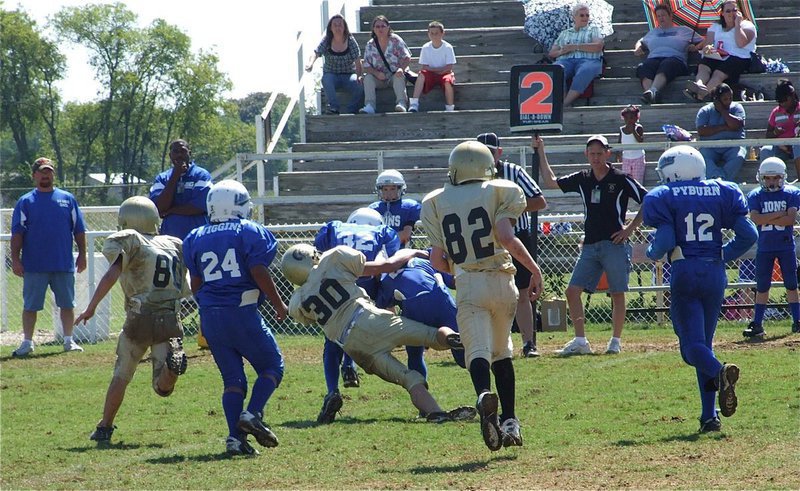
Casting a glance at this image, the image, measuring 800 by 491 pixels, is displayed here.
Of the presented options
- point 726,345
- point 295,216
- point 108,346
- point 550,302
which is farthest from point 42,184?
point 726,345

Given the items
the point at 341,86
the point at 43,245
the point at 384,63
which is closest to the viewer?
the point at 43,245

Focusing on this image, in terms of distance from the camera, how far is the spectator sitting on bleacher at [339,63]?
18859 millimetres

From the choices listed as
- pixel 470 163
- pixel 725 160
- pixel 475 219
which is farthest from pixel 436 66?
pixel 475 219

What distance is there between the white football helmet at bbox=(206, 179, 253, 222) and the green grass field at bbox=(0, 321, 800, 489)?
1.56 m

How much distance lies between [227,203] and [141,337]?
4.72 feet

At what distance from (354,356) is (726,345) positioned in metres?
5.35

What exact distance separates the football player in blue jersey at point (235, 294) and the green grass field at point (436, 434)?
0.39 m

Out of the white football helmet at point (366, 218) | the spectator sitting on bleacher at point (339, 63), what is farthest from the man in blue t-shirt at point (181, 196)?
the spectator sitting on bleacher at point (339, 63)

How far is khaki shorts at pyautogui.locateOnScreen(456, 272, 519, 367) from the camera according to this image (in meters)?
7.28

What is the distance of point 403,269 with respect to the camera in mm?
9258

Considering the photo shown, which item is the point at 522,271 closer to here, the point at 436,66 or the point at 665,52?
the point at 436,66

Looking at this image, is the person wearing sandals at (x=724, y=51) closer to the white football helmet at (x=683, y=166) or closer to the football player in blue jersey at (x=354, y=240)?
the football player in blue jersey at (x=354, y=240)

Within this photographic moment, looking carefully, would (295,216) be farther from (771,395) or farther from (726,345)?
(771,395)

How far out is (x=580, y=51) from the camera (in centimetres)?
1878
